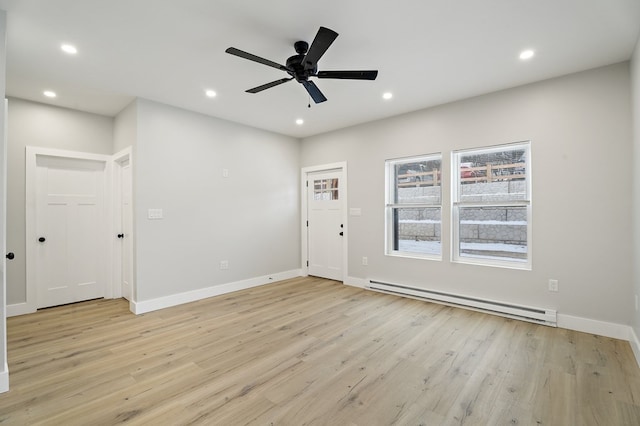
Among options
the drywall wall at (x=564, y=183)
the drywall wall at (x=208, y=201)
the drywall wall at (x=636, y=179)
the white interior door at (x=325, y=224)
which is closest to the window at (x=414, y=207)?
the drywall wall at (x=564, y=183)

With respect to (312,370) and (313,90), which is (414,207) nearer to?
(313,90)

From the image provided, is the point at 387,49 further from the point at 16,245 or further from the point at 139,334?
the point at 16,245

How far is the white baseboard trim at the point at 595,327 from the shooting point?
291 cm

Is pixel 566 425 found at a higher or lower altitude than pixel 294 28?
lower

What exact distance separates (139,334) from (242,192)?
2.56m

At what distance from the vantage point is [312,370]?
2.40m

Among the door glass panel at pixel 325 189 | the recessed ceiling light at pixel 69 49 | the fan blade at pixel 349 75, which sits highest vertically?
the recessed ceiling light at pixel 69 49

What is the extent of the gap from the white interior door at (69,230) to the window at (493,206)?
5.26 metres

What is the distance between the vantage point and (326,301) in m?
4.23

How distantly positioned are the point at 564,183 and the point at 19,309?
22.2 ft

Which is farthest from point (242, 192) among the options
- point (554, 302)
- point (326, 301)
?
point (554, 302)

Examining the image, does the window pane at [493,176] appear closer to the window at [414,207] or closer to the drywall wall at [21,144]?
the window at [414,207]

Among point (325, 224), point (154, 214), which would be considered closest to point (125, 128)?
point (154, 214)

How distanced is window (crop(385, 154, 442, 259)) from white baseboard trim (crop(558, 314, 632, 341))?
151 cm
